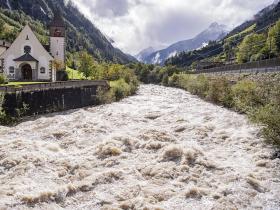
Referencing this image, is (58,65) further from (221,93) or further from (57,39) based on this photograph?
(221,93)

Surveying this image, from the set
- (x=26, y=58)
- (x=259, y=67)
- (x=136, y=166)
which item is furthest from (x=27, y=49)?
(x=136, y=166)

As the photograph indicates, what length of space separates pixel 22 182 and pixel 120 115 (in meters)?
22.4

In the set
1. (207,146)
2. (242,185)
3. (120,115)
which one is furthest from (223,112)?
(242,185)

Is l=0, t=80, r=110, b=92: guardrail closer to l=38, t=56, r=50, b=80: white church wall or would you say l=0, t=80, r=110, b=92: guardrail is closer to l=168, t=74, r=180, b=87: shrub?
l=38, t=56, r=50, b=80: white church wall

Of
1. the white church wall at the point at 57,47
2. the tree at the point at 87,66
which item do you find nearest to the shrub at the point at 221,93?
the white church wall at the point at 57,47

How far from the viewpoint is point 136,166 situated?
24281 mm

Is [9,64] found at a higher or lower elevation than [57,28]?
lower

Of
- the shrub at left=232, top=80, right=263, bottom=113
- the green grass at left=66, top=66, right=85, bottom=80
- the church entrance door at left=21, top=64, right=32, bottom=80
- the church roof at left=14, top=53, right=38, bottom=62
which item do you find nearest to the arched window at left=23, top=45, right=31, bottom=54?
the church roof at left=14, top=53, right=38, bottom=62

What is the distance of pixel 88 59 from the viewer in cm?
8125

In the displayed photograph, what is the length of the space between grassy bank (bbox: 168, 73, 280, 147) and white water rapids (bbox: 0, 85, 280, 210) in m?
1.58

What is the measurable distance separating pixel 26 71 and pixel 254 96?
37.7m

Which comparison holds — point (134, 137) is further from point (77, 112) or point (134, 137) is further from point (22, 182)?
point (77, 112)

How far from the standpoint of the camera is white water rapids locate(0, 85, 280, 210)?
1944cm

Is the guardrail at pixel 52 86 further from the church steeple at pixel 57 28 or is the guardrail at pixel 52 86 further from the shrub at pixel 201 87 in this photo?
the church steeple at pixel 57 28
